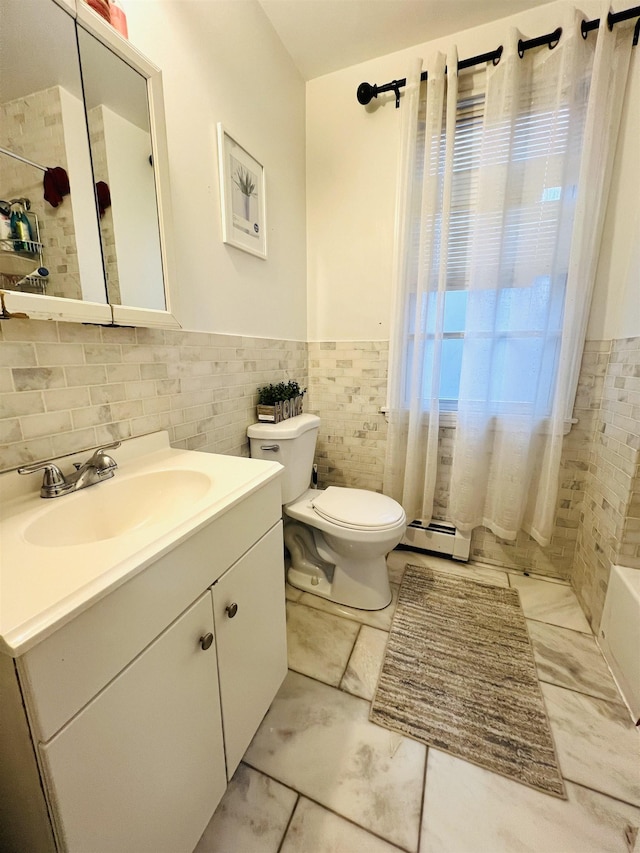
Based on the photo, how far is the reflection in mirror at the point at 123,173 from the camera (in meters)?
0.87

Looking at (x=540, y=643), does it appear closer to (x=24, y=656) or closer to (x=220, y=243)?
(x=24, y=656)

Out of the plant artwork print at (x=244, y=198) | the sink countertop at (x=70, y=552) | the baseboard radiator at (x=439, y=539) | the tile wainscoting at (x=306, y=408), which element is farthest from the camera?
the baseboard radiator at (x=439, y=539)

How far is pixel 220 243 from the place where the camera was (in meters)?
1.32

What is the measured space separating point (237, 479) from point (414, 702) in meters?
1.00

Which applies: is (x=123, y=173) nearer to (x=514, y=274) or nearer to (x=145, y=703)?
(x=145, y=703)

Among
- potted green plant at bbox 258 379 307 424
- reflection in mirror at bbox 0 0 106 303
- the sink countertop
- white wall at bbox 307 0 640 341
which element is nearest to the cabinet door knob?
the sink countertop

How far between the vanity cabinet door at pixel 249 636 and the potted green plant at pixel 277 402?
659mm

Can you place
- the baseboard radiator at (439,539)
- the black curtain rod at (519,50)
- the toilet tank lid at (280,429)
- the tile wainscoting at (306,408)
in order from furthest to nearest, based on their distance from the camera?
the baseboard radiator at (439,539) → the toilet tank lid at (280,429) → the black curtain rod at (519,50) → the tile wainscoting at (306,408)

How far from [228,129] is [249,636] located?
177 cm

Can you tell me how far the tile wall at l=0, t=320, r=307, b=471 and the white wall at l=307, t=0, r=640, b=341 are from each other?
2.30 feet

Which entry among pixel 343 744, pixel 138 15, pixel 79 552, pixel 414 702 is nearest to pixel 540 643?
pixel 414 702

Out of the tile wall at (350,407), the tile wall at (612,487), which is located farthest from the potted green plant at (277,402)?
the tile wall at (612,487)

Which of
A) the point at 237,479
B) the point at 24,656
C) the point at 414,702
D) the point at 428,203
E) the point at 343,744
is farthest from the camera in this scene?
the point at 428,203

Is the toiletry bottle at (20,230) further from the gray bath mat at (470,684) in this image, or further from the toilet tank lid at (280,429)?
the gray bath mat at (470,684)
